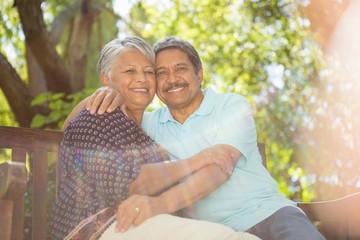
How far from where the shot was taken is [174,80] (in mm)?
3271

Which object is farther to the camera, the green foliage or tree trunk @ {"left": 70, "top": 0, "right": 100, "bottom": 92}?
tree trunk @ {"left": 70, "top": 0, "right": 100, "bottom": 92}

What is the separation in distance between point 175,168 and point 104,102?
43 cm

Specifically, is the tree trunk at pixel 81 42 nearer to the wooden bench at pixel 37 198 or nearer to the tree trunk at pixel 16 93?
the tree trunk at pixel 16 93

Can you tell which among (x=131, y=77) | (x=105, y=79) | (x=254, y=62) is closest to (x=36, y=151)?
(x=105, y=79)

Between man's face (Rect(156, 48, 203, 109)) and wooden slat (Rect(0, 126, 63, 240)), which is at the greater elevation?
man's face (Rect(156, 48, 203, 109))

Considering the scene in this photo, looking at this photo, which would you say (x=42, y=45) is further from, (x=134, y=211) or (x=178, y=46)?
(x=134, y=211)

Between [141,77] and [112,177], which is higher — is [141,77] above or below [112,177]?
above

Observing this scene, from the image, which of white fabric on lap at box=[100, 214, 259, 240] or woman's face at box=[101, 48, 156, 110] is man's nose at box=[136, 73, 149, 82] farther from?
white fabric on lap at box=[100, 214, 259, 240]

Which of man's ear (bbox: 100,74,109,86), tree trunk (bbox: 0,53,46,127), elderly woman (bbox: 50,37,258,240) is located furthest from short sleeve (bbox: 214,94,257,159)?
tree trunk (bbox: 0,53,46,127)

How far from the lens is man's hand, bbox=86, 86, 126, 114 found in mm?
2682

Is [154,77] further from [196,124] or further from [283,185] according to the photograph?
[283,185]

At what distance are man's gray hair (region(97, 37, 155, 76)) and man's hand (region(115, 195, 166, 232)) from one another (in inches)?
34.2

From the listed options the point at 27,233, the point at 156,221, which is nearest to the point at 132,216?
the point at 156,221

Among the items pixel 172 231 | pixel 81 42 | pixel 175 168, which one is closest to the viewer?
pixel 172 231
